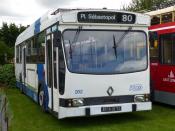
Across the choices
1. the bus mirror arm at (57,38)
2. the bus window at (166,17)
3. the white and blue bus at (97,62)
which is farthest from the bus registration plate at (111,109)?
the bus window at (166,17)

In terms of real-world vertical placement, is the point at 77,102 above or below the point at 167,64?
below

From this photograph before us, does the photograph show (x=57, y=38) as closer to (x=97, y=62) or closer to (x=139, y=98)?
(x=97, y=62)

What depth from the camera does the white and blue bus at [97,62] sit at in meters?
11.1

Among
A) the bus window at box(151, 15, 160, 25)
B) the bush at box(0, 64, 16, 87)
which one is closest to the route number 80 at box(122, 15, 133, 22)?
the bus window at box(151, 15, 160, 25)

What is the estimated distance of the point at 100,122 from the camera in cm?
1229

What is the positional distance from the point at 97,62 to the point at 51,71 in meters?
1.56

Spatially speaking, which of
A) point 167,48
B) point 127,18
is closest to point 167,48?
point 167,48

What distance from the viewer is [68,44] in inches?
440

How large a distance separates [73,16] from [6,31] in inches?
2322

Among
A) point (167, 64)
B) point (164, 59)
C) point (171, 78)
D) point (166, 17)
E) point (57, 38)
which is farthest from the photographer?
point (166, 17)

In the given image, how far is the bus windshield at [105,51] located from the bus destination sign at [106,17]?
0.87ft

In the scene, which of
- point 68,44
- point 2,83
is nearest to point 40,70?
point 68,44

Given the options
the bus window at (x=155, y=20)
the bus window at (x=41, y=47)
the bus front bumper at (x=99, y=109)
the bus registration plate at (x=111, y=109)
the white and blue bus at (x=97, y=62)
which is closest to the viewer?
the bus front bumper at (x=99, y=109)

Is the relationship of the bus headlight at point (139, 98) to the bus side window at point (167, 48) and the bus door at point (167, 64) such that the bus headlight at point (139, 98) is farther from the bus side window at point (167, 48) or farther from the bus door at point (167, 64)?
the bus side window at point (167, 48)
